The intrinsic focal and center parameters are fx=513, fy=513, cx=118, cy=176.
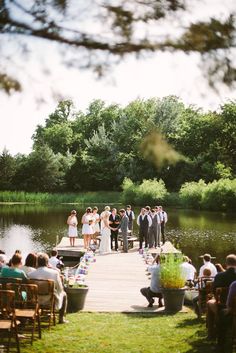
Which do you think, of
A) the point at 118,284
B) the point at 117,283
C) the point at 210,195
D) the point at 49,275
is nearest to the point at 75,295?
the point at 49,275

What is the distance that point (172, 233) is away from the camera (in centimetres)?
3206

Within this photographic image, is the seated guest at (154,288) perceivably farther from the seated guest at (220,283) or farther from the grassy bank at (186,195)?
the grassy bank at (186,195)

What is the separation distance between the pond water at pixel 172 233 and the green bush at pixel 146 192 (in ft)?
23.9

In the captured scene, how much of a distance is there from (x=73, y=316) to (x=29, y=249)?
16.3 meters

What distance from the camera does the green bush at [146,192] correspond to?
51.8 metres

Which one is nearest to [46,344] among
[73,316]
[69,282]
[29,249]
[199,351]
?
[199,351]

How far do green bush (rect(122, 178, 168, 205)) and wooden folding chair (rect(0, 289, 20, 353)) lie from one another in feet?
147

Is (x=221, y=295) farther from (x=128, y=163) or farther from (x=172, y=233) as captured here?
(x=128, y=163)

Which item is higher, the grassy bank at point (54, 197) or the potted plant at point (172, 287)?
the grassy bank at point (54, 197)

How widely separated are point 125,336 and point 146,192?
4400 centimetres

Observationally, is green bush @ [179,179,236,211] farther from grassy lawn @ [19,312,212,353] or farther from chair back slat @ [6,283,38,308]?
chair back slat @ [6,283,38,308]

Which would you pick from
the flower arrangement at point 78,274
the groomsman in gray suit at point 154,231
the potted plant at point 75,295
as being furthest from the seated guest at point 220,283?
the groomsman in gray suit at point 154,231

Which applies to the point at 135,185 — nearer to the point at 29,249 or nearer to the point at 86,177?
the point at 86,177

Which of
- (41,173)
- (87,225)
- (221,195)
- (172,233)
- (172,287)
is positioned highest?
(41,173)
